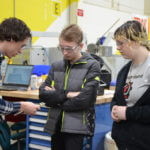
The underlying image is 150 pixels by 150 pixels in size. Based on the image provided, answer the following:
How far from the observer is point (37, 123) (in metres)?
2.36

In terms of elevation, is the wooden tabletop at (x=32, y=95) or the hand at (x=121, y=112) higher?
the hand at (x=121, y=112)

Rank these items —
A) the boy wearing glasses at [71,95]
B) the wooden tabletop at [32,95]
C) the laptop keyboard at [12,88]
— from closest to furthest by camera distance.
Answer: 1. the boy wearing glasses at [71,95]
2. the wooden tabletop at [32,95]
3. the laptop keyboard at [12,88]

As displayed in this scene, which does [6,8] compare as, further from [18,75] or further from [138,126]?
[138,126]

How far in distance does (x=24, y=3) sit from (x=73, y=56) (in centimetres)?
287

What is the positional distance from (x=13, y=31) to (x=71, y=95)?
564mm

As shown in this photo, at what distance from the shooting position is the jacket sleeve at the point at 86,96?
5.65ft

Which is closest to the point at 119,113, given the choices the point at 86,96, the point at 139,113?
the point at 139,113

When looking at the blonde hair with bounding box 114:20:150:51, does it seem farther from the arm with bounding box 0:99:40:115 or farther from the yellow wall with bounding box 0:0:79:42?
the yellow wall with bounding box 0:0:79:42

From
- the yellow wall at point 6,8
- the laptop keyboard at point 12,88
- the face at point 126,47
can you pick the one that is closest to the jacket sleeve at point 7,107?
the face at point 126,47

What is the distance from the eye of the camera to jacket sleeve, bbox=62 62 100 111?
1.72 m

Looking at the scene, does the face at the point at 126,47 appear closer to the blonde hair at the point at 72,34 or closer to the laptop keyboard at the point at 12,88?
the blonde hair at the point at 72,34

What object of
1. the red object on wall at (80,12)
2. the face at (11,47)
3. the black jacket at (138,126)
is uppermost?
the red object on wall at (80,12)

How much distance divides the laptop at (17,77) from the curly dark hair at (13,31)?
1.15m

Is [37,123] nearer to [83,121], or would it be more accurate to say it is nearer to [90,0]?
[83,121]
